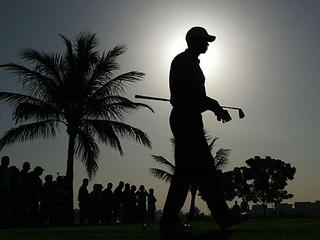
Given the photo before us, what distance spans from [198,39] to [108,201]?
11.3 metres

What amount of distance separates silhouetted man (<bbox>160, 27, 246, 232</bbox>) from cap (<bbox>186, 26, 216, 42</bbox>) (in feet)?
0.76

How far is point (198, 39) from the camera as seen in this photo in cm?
511

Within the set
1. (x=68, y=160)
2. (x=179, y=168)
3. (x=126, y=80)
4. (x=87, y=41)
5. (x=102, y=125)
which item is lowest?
(x=179, y=168)

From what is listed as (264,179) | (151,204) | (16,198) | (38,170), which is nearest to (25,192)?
(16,198)

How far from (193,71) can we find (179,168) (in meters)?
0.94

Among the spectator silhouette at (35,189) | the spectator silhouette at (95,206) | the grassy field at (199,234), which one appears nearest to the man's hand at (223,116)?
the grassy field at (199,234)

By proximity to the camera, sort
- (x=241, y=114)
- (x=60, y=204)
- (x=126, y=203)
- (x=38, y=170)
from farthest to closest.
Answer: (x=126, y=203), (x=60, y=204), (x=38, y=170), (x=241, y=114)

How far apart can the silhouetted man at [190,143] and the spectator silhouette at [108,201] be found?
10.5m

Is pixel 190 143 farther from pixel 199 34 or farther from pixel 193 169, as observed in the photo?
pixel 199 34

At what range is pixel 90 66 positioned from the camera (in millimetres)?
21516

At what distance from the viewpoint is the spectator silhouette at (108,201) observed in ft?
50.3

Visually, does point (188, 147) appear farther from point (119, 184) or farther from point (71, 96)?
point (71, 96)

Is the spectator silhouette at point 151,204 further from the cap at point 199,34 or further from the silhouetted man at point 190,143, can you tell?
the cap at point 199,34

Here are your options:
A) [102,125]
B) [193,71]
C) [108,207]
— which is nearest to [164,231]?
[193,71]
